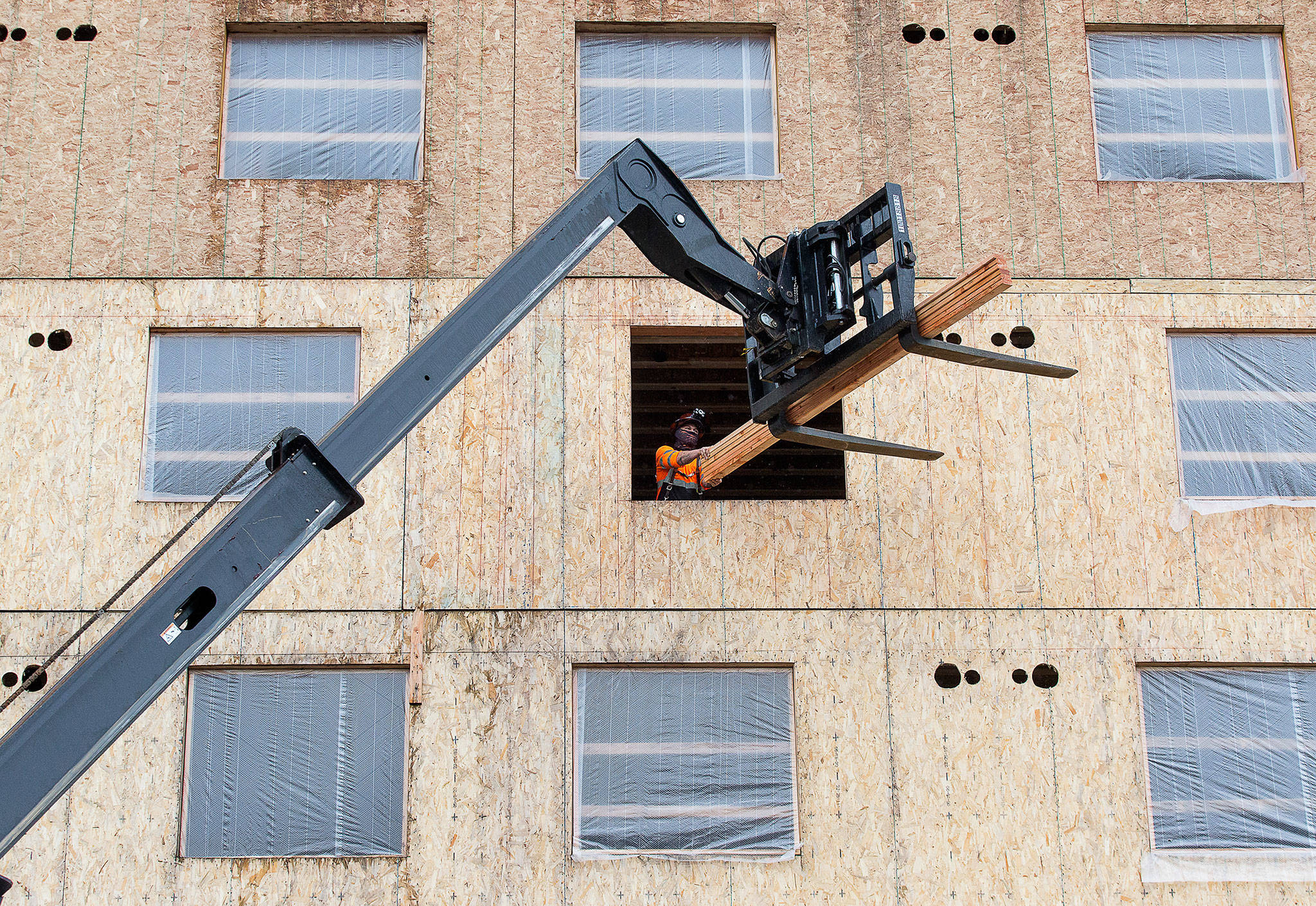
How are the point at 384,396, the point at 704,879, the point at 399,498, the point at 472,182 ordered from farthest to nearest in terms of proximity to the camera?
the point at 472,182 → the point at 399,498 → the point at 704,879 → the point at 384,396

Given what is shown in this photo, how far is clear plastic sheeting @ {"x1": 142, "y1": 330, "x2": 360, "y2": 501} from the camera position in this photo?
12609 mm

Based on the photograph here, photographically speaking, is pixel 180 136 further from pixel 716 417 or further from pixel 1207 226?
pixel 1207 226

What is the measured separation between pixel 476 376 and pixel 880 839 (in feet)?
19.5

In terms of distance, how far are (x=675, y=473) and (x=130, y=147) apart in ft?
22.2

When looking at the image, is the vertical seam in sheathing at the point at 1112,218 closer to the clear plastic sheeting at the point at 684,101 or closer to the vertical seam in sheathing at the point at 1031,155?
the vertical seam in sheathing at the point at 1031,155

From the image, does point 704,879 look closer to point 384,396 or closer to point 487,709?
point 487,709

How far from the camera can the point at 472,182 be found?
43.5ft

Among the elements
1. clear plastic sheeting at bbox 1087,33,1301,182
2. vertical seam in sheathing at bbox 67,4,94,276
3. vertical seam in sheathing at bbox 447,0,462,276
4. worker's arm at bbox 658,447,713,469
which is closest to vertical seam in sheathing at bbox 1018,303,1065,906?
clear plastic sheeting at bbox 1087,33,1301,182

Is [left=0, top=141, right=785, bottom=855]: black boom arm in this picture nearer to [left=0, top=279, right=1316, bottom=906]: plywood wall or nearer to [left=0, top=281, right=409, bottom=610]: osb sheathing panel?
[left=0, top=279, right=1316, bottom=906]: plywood wall

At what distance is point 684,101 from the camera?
14.0m

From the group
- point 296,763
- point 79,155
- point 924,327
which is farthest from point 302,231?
point 924,327

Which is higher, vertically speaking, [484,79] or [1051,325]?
[484,79]

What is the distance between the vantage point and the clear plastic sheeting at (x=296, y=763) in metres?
11.6

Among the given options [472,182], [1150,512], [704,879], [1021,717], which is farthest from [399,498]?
[1150,512]
